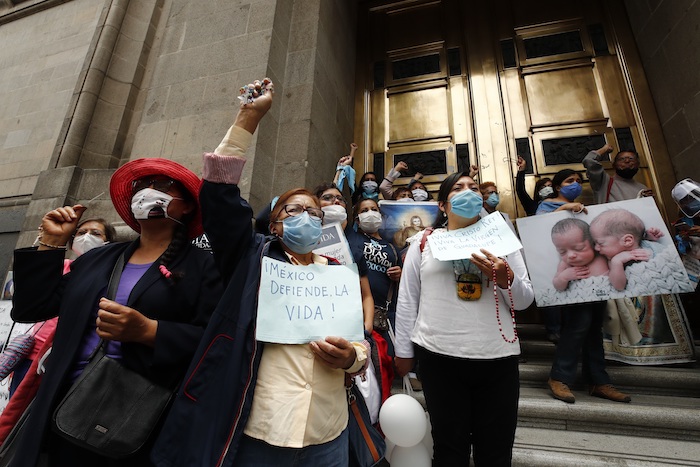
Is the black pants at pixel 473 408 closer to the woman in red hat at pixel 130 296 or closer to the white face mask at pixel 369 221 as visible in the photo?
the woman in red hat at pixel 130 296

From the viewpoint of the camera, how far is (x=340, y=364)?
1.34 m

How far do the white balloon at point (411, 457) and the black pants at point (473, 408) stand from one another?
0.63 ft

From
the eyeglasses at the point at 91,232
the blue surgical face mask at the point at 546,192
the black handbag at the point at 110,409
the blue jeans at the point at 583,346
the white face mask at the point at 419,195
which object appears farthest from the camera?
the white face mask at the point at 419,195

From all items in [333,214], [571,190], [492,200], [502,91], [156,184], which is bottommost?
[156,184]

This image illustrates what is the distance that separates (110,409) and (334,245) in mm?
1749

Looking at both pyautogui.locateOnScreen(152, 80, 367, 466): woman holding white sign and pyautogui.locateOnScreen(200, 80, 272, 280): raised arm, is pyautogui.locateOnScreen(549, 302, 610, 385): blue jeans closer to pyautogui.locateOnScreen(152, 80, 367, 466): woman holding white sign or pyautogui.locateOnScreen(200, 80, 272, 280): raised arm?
pyautogui.locateOnScreen(152, 80, 367, 466): woman holding white sign

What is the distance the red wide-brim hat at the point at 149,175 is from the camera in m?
1.72

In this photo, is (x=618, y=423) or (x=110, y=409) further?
(x=618, y=423)

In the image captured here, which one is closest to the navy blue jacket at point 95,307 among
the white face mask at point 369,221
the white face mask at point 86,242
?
the white face mask at point 86,242

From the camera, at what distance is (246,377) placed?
50.7 inches

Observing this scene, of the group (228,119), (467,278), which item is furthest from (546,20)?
(467,278)

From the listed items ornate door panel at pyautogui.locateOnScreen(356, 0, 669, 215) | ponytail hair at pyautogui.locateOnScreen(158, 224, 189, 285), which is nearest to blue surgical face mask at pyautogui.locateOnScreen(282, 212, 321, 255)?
ponytail hair at pyautogui.locateOnScreen(158, 224, 189, 285)

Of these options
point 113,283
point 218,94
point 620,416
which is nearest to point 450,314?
point 113,283

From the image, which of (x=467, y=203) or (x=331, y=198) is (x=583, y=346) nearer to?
(x=467, y=203)
